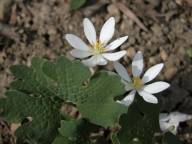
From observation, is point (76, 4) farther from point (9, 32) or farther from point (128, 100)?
point (128, 100)

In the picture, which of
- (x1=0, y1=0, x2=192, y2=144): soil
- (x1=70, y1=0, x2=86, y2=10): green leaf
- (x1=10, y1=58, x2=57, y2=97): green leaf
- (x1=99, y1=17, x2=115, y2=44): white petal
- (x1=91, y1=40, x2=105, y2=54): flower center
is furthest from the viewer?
(x1=70, y1=0, x2=86, y2=10): green leaf

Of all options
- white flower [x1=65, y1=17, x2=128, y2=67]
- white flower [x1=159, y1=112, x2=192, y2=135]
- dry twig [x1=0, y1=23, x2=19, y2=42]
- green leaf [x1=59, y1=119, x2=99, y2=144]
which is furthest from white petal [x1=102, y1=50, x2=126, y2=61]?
dry twig [x1=0, y1=23, x2=19, y2=42]

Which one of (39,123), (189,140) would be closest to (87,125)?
(39,123)

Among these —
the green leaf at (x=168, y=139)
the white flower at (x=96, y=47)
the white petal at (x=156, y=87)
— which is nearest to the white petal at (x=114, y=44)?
the white flower at (x=96, y=47)

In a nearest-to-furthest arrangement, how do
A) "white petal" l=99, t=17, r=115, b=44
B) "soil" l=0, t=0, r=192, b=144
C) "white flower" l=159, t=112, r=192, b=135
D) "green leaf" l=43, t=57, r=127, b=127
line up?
"green leaf" l=43, t=57, r=127, b=127 → "white petal" l=99, t=17, r=115, b=44 → "white flower" l=159, t=112, r=192, b=135 → "soil" l=0, t=0, r=192, b=144

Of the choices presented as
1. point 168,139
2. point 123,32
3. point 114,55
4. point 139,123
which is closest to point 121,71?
point 114,55

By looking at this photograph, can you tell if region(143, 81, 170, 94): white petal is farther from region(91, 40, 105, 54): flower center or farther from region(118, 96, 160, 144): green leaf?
region(91, 40, 105, 54): flower center
